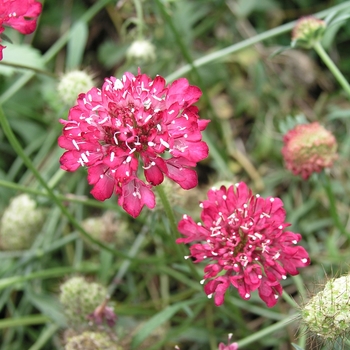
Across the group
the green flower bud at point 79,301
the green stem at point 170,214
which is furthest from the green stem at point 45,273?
the green stem at point 170,214

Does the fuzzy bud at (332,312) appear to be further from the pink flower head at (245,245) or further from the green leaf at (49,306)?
the green leaf at (49,306)

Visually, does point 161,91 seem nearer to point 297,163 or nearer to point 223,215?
point 223,215

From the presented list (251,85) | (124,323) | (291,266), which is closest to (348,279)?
(291,266)

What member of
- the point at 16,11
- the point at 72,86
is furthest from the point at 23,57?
the point at 16,11

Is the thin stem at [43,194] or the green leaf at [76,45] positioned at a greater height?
the green leaf at [76,45]

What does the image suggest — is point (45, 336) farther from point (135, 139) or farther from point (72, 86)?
point (135, 139)
